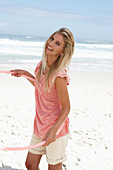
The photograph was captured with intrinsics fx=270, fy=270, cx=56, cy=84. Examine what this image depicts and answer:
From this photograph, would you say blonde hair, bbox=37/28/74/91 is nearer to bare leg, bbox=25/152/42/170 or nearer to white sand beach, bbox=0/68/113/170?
bare leg, bbox=25/152/42/170

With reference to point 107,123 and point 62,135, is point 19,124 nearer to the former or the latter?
point 107,123

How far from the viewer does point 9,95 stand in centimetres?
665

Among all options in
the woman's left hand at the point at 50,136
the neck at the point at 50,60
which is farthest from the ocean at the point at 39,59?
the woman's left hand at the point at 50,136

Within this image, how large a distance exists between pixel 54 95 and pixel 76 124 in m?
2.68

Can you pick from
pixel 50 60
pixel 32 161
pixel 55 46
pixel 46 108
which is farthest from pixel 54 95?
pixel 32 161

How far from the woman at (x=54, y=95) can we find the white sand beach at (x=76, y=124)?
1.04 m

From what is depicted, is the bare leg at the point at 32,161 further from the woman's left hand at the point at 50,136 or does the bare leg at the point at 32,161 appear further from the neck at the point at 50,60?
the neck at the point at 50,60

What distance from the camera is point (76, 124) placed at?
16.3 ft

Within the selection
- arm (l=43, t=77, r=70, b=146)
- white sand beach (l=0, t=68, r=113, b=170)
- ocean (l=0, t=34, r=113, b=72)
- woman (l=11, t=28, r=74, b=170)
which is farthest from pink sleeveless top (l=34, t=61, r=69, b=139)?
ocean (l=0, t=34, r=113, b=72)

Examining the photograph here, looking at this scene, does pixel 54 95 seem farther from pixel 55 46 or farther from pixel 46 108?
pixel 55 46

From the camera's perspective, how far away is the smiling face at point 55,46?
2354 millimetres

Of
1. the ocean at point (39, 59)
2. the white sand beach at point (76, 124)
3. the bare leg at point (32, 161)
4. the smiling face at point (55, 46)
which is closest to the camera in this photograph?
the smiling face at point (55, 46)

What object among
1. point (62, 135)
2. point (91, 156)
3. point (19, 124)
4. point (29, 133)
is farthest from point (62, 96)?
point (19, 124)

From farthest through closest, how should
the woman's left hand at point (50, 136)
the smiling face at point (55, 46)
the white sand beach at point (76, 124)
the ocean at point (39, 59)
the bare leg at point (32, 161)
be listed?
the ocean at point (39, 59)
the white sand beach at point (76, 124)
the bare leg at point (32, 161)
the smiling face at point (55, 46)
the woman's left hand at point (50, 136)
